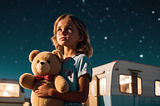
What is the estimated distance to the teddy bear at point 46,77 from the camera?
1.53 meters

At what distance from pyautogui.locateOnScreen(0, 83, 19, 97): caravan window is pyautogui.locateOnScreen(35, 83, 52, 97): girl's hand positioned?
21.3 feet

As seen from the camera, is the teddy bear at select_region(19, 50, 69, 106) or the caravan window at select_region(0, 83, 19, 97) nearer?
the teddy bear at select_region(19, 50, 69, 106)

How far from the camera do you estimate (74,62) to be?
171 cm

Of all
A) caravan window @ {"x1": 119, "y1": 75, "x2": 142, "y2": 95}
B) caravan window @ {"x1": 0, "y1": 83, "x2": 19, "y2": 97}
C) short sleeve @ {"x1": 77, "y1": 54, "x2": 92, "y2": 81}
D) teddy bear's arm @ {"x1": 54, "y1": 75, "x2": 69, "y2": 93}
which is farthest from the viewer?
caravan window @ {"x1": 0, "y1": 83, "x2": 19, "y2": 97}

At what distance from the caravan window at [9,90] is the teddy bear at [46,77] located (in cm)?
640

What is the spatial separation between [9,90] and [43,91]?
6764mm

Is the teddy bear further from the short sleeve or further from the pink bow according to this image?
the short sleeve

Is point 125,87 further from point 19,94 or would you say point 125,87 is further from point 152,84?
point 19,94

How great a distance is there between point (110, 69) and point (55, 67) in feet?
17.4

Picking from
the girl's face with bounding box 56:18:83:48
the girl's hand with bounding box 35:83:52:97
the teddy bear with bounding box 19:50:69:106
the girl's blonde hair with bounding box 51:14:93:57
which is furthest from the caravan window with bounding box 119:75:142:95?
the girl's hand with bounding box 35:83:52:97

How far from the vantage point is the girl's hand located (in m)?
1.51

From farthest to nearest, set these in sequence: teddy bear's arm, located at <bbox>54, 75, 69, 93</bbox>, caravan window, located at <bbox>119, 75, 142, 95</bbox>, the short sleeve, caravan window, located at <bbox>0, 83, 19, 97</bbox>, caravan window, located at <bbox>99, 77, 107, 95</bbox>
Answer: caravan window, located at <bbox>0, 83, 19, 97</bbox> → caravan window, located at <bbox>99, 77, 107, 95</bbox> → caravan window, located at <bbox>119, 75, 142, 95</bbox> → the short sleeve → teddy bear's arm, located at <bbox>54, 75, 69, 93</bbox>

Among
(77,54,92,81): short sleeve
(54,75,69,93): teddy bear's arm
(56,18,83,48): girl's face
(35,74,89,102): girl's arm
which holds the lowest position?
(35,74,89,102): girl's arm

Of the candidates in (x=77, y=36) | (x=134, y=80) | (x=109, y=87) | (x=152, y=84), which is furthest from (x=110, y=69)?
(x=77, y=36)
